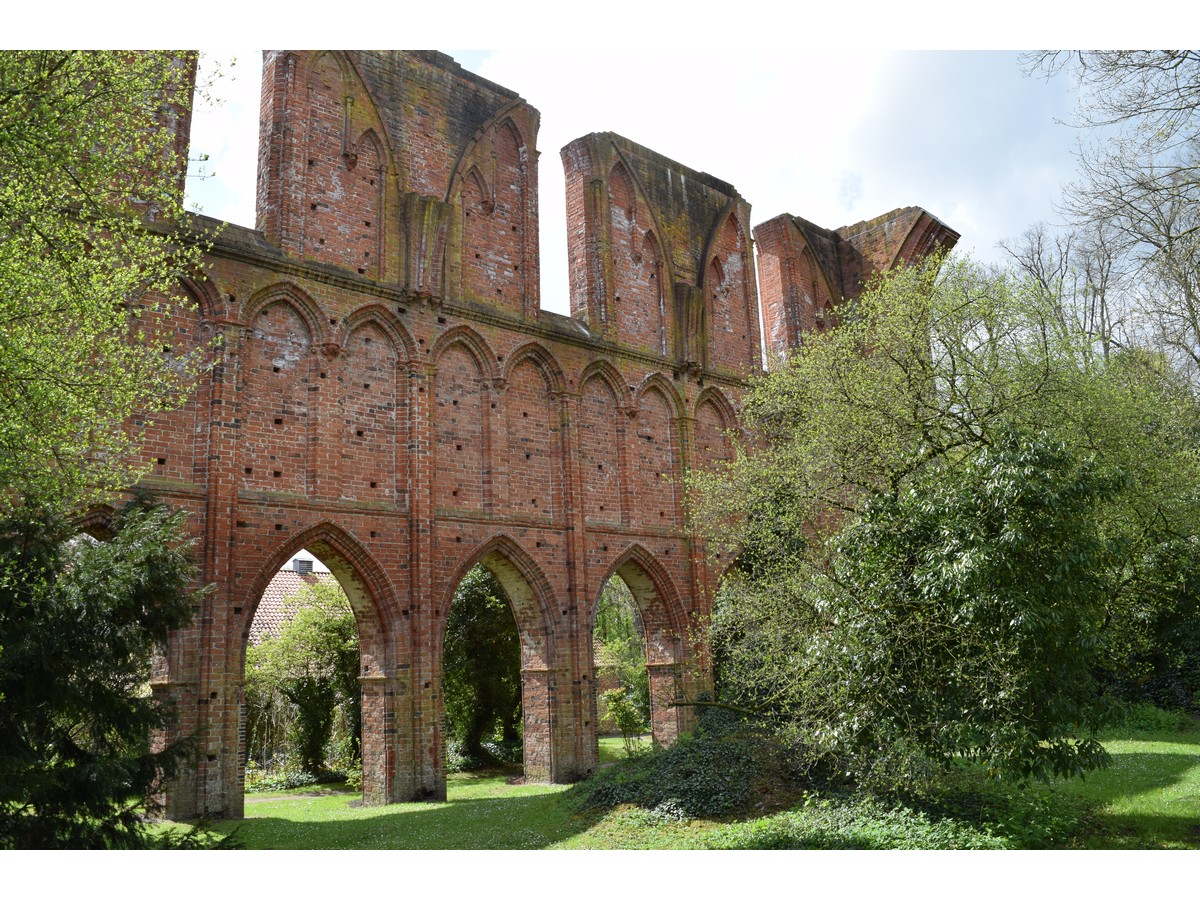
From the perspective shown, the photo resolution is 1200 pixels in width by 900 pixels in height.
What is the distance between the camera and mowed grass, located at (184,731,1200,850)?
927 centimetres

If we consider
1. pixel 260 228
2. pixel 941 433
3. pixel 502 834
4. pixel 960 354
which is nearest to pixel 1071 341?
pixel 960 354

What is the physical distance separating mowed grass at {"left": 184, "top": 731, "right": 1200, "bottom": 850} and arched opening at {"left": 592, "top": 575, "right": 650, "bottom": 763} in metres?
6.24

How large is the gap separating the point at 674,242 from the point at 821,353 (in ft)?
22.0

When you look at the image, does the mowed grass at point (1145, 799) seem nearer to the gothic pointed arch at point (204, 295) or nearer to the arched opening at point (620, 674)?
the arched opening at point (620, 674)

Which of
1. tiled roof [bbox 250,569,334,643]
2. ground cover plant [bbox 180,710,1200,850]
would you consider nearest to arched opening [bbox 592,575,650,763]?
ground cover plant [bbox 180,710,1200,850]

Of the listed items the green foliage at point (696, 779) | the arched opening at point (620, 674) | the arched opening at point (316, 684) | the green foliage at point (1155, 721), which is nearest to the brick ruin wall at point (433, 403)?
the arched opening at point (620, 674)

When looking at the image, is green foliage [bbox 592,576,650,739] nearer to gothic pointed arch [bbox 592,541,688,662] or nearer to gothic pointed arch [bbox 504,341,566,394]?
gothic pointed arch [bbox 592,541,688,662]

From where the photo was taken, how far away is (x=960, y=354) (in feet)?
41.1

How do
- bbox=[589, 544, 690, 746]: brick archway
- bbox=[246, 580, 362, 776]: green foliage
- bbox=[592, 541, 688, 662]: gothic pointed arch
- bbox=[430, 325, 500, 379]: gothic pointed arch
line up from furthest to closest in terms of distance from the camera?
bbox=[246, 580, 362, 776]: green foliage
bbox=[592, 541, 688, 662]: gothic pointed arch
bbox=[589, 544, 690, 746]: brick archway
bbox=[430, 325, 500, 379]: gothic pointed arch

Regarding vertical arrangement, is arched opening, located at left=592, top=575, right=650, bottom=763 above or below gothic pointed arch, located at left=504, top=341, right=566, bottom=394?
below

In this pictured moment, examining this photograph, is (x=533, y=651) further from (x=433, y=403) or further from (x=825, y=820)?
(x=825, y=820)

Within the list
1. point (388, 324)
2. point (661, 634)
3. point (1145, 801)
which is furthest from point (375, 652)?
point (1145, 801)

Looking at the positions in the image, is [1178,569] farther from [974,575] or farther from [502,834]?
[502,834]

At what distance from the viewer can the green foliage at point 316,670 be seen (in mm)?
19328
